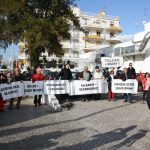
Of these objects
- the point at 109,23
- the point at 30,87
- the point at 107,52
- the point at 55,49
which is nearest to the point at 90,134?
the point at 30,87

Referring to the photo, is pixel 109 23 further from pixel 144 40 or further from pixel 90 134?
pixel 90 134

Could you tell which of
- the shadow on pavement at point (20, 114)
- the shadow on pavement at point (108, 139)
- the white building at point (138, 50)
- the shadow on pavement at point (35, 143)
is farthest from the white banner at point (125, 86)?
the white building at point (138, 50)

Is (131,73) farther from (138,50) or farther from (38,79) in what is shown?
(138,50)

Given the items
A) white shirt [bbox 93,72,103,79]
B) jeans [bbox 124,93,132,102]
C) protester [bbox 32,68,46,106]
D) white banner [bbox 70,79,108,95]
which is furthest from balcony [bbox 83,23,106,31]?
protester [bbox 32,68,46,106]

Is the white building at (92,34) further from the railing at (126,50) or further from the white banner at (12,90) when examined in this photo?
the white banner at (12,90)

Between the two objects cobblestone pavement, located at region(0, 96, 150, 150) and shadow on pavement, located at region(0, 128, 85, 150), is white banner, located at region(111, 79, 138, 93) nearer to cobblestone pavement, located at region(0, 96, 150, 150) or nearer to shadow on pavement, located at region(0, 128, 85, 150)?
cobblestone pavement, located at region(0, 96, 150, 150)

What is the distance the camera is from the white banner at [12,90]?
1660 centimetres

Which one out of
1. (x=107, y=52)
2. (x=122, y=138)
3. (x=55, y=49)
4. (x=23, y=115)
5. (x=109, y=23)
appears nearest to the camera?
(x=122, y=138)

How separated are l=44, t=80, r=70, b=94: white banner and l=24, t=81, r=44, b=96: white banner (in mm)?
257

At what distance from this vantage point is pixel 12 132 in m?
10.6

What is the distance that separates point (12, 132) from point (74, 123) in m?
2.33

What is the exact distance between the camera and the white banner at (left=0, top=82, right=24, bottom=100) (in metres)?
16.6

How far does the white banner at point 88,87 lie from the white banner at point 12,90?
296 centimetres

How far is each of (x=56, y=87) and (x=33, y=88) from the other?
4.16 ft
